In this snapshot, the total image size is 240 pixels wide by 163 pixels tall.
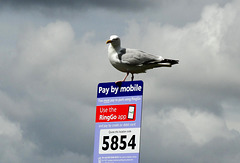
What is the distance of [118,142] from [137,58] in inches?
162

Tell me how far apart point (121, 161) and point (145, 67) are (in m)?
4.72

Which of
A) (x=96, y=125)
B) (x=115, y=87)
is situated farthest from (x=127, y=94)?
(x=96, y=125)

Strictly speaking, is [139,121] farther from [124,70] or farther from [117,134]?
[124,70]

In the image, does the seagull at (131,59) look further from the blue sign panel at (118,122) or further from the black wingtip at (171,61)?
the blue sign panel at (118,122)

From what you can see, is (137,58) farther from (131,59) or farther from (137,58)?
(131,59)

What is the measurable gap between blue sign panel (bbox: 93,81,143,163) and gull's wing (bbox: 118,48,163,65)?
160 centimetres

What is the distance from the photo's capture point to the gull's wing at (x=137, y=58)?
20.5 meters

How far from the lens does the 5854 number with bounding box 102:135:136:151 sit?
18128mm

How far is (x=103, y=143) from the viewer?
18.9 meters

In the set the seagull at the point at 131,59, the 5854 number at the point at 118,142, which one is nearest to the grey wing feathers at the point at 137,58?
the seagull at the point at 131,59

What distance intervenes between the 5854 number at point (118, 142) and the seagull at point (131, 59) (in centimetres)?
293

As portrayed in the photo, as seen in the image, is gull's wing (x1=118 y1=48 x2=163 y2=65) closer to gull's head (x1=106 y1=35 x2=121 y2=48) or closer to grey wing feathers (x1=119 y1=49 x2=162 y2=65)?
grey wing feathers (x1=119 y1=49 x2=162 y2=65)

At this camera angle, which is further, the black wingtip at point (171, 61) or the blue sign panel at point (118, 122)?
the black wingtip at point (171, 61)

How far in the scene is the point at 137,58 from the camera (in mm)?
20531
